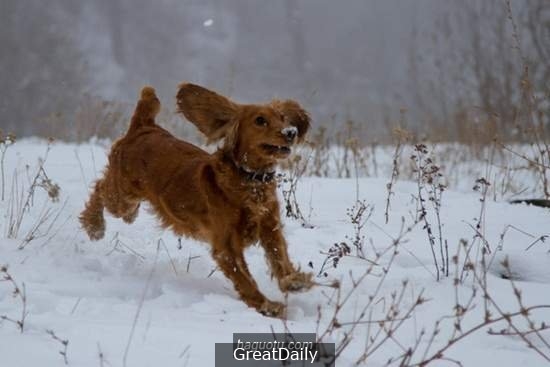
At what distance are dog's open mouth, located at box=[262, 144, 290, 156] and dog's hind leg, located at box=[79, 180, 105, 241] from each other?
1.55m

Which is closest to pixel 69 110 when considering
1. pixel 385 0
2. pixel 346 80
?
pixel 346 80

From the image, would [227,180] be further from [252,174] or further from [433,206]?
[433,206]

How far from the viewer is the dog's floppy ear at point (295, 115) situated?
3.25 meters

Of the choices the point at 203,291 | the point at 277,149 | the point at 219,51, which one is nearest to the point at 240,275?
the point at 203,291

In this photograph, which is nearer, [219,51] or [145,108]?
[145,108]

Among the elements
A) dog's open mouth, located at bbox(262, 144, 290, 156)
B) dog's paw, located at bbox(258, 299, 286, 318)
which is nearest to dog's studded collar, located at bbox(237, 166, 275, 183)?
dog's open mouth, located at bbox(262, 144, 290, 156)

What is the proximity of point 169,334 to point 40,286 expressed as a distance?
2.72ft

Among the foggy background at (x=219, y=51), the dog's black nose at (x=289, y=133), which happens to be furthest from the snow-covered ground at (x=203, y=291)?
the foggy background at (x=219, y=51)

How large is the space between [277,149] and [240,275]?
2.19 feet

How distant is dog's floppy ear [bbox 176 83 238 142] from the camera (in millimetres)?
3003

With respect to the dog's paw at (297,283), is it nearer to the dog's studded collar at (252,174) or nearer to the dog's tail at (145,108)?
the dog's studded collar at (252,174)

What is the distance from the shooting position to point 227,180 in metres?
2.78

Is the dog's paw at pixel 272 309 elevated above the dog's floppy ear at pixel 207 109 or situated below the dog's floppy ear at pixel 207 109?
below

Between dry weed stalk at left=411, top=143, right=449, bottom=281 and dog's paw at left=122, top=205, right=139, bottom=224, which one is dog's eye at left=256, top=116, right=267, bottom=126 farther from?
dog's paw at left=122, top=205, right=139, bottom=224
